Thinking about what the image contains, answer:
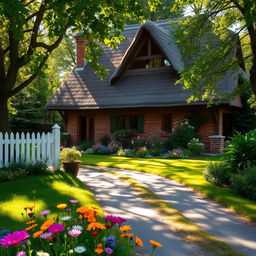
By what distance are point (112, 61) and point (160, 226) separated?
19.8m

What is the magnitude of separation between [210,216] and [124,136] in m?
14.5

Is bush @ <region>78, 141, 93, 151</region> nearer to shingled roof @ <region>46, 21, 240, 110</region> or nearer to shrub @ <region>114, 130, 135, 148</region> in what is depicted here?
shrub @ <region>114, 130, 135, 148</region>

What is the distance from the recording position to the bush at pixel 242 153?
783 cm

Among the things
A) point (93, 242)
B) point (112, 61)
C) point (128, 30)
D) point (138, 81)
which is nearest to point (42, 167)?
point (93, 242)

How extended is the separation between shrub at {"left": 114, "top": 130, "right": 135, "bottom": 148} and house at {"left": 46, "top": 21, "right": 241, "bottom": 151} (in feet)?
2.27

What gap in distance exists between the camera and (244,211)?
19.7 feet

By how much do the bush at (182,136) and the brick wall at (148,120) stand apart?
2.97 feet

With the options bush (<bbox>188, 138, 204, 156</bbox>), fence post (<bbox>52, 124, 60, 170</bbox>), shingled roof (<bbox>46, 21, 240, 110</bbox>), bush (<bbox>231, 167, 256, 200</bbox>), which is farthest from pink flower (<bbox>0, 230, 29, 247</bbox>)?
shingled roof (<bbox>46, 21, 240, 110</bbox>)

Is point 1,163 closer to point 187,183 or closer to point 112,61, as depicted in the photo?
point 187,183

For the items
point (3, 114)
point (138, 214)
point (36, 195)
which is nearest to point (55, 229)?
point (138, 214)

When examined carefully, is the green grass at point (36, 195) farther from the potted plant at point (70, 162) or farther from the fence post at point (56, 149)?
the fence post at point (56, 149)

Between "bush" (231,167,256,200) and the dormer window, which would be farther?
the dormer window

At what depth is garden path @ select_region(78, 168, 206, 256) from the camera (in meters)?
4.16

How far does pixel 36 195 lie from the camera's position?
267 inches
